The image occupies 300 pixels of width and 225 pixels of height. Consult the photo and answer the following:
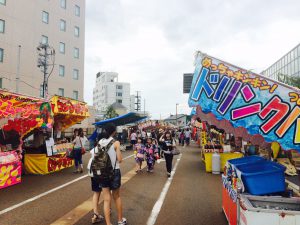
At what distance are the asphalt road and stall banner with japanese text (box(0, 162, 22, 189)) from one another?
0.20 metres

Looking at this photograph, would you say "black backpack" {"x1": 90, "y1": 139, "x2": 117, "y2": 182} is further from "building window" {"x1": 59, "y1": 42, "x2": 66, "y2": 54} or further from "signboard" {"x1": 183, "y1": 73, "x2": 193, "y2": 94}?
"building window" {"x1": 59, "y1": 42, "x2": 66, "y2": 54}

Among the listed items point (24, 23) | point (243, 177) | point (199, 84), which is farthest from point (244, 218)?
point (24, 23)

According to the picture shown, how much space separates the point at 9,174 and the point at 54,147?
3196 mm

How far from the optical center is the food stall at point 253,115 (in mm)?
3961

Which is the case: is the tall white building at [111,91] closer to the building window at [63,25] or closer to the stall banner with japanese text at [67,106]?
the building window at [63,25]

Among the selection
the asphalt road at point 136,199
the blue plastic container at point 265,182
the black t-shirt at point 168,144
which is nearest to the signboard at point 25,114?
the asphalt road at point 136,199

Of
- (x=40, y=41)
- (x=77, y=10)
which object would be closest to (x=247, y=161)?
(x=40, y=41)

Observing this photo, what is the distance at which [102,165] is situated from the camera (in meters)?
5.07

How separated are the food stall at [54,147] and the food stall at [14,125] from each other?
3.24ft

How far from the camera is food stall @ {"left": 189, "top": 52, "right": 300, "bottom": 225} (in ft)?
13.0

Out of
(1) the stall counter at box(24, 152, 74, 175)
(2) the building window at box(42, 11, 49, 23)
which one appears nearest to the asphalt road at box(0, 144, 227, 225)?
(1) the stall counter at box(24, 152, 74, 175)

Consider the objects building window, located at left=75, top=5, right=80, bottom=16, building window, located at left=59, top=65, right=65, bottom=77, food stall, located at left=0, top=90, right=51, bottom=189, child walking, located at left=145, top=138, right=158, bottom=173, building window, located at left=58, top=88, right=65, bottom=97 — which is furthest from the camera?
building window, located at left=75, top=5, right=80, bottom=16

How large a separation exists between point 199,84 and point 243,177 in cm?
173

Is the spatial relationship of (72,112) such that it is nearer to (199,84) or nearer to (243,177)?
(199,84)
